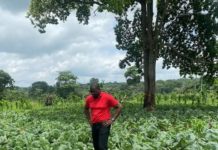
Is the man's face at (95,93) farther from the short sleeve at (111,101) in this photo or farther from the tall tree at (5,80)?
the tall tree at (5,80)

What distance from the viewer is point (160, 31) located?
32219mm

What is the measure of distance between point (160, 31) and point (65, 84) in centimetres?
6828

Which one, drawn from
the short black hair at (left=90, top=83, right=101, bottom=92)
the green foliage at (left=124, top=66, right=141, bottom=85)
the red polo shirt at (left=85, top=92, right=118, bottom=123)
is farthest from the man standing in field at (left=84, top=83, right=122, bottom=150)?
the green foliage at (left=124, top=66, right=141, bottom=85)

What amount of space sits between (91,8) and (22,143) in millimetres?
20920

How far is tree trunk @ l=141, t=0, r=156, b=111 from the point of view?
3105cm

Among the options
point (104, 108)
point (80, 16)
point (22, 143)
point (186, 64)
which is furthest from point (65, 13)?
point (104, 108)

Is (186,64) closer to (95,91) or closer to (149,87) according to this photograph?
(149,87)

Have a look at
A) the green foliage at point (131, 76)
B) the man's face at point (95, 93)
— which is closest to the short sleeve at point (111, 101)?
the man's face at point (95, 93)

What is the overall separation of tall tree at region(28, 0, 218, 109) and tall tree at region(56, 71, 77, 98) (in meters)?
61.1

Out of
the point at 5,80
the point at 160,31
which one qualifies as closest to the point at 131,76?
the point at 5,80

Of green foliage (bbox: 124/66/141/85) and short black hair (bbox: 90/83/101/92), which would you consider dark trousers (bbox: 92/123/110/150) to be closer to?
short black hair (bbox: 90/83/101/92)

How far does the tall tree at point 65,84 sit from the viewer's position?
98.6m

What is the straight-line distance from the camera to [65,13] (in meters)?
33.7

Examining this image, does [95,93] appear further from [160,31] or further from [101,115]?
[160,31]
